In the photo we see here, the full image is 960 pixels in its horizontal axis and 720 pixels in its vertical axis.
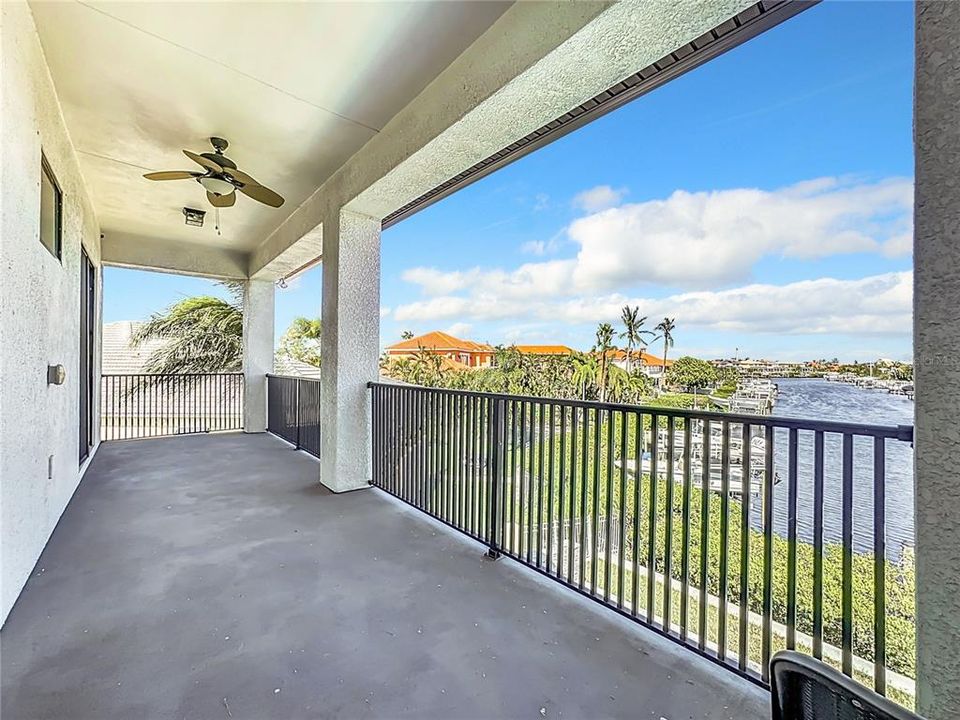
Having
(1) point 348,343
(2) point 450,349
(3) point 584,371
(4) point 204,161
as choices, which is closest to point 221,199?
(4) point 204,161

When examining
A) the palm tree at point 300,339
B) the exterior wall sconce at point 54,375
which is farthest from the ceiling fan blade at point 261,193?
the palm tree at point 300,339

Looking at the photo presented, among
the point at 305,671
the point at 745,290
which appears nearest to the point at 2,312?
the point at 305,671

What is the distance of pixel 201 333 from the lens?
418 inches

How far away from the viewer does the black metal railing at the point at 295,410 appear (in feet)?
17.5

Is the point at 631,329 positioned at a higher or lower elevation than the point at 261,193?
lower

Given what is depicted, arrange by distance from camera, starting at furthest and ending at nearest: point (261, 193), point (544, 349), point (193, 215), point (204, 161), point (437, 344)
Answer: point (437, 344), point (193, 215), point (544, 349), point (261, 193), point (204, 161)

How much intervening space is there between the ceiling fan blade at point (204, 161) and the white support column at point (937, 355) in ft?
12.2

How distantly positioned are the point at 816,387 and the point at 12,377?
346cm

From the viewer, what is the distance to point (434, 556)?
2.65m

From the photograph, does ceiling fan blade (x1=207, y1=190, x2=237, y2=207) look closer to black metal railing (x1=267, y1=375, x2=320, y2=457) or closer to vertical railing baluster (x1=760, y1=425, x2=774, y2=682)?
black metal railing (x1=267, y1=375, x2=320, y2=457)

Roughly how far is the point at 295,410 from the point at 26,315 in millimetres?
3874

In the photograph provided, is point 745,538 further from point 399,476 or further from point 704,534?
point 399,476

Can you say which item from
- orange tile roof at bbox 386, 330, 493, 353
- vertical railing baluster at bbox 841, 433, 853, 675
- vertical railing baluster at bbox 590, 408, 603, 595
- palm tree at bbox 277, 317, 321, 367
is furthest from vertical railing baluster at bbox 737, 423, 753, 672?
palm tree at bbox 277, 317, 321, 367

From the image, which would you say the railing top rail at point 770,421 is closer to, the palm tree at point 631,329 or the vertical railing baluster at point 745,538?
the vertical railing baluster at point 745,538
